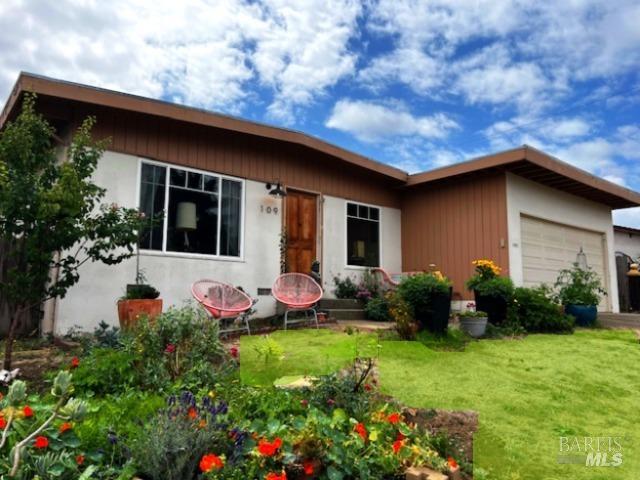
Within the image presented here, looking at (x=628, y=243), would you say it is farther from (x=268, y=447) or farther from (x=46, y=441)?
(x=46, y=441)

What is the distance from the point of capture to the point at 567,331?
275 inches

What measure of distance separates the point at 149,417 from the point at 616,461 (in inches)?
95.8

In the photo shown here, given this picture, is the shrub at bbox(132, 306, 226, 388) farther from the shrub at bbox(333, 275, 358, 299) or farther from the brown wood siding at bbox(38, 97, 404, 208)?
the shrub at bbox(333, 275, 358, 299)

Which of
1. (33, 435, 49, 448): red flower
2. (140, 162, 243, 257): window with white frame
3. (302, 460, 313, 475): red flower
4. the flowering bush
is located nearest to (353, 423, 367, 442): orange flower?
(302, 460, 313, 475): red flower

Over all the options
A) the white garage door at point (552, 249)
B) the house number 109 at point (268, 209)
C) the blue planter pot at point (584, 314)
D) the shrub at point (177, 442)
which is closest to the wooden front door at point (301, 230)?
the house number 109 at point (268, 209)

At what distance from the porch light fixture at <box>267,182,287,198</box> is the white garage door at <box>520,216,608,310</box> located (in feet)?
15.5

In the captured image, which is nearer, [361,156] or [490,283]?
[490,283]

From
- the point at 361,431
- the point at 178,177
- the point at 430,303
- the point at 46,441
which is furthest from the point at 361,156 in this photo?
the point at 46,441

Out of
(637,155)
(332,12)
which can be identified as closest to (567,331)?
(332,12)

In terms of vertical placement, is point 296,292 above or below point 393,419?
above

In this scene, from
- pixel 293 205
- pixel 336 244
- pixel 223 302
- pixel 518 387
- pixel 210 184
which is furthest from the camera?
pixel 336 244

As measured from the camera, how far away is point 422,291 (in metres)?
5.72

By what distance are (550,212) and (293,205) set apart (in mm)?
5425

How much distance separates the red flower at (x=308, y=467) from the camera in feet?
5.91
